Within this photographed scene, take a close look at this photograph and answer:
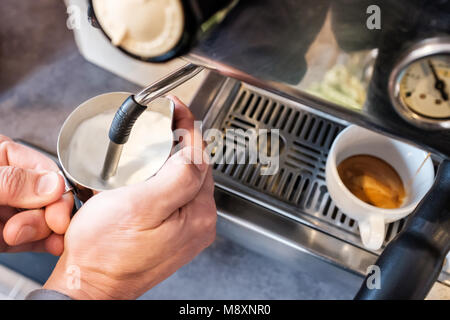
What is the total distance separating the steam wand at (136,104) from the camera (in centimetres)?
37

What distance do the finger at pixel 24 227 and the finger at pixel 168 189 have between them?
155 millimetres

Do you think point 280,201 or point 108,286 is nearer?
point 108,286

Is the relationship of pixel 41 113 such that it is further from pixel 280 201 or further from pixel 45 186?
pixel 280 201

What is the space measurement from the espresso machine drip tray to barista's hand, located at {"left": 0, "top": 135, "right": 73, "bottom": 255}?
22 cm

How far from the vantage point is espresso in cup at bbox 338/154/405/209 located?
0.57 meters

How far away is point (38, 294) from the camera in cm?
44

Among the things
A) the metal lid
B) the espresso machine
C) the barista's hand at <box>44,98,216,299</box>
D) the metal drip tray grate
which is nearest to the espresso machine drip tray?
the metal drip tray grate

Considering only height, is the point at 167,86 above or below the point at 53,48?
above

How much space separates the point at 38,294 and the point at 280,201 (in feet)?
1.09

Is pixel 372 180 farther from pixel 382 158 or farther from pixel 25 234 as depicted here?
pixel 25 234

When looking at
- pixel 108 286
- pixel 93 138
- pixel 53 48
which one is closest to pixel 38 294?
pixel 108 286

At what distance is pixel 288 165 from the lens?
0.61 metres

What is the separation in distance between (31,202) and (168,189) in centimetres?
18

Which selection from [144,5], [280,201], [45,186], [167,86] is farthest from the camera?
[280,201]
